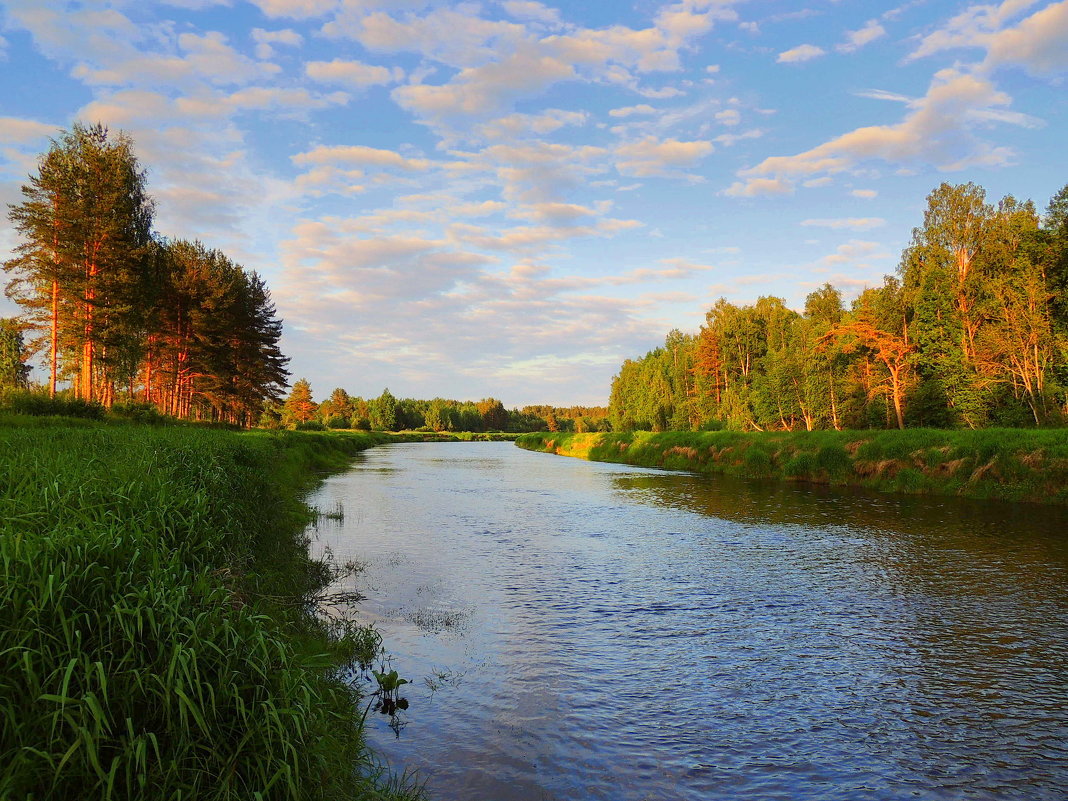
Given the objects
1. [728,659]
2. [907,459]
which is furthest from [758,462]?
[728,659]

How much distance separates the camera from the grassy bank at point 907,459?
1030 inches

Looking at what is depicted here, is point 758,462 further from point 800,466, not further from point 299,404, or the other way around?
point 299,404

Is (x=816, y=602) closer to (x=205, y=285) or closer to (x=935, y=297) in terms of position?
(x=935, y=297)

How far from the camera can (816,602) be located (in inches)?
506

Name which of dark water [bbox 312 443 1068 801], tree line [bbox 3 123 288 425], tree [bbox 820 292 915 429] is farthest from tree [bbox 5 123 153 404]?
tree [bbox 820 292 915 429]

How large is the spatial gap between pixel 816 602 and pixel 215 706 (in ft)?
39.8

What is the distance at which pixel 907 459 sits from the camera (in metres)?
31.8

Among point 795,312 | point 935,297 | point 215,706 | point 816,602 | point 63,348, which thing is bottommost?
point 816,602

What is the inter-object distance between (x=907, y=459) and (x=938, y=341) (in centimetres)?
2043

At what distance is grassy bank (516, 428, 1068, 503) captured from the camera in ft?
85.9

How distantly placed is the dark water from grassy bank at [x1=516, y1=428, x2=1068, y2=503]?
5.74 metres

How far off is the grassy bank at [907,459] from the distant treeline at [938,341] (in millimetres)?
10071

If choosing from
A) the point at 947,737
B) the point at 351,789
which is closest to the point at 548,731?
the point at 351,789

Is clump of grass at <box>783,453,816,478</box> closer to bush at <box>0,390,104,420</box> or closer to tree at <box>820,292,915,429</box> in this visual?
Answer: tree at <box>820,292,915,429</box>
